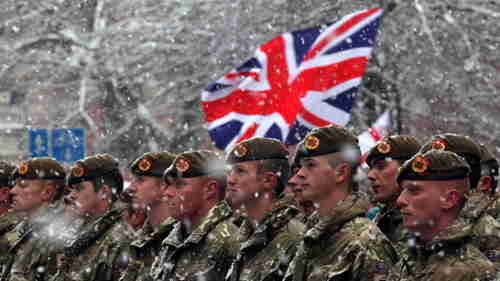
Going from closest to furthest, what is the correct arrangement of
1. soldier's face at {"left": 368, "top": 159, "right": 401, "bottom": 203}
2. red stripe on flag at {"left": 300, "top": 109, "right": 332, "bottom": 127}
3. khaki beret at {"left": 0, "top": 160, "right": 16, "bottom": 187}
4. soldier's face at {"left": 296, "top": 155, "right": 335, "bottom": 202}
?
soldier's face at {"left": 296, "top": 155, "right": 335, "bottom": 202}
soldier's face at {"left": 368, "top": 159, "right": 401, "bottom": 203}
khaki beret at {"left": 0, "top": 160, "right": 16, "bottom": 187}
red stripe on flag at {"left": 300, "top": 109, "right": 332, "bottom": 127}

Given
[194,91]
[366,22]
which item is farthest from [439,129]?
[366,22]

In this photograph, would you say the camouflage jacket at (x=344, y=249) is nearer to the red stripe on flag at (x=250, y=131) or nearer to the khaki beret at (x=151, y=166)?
the khaki beret at (x=151, y=166)

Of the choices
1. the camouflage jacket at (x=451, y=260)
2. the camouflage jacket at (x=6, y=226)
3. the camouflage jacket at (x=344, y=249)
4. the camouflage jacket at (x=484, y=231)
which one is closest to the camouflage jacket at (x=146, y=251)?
the camouflage jacket at (x=344, y=249)

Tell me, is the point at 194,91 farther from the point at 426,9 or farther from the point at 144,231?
the point at 144,231

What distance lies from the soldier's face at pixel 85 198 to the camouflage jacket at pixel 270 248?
7.51 feet

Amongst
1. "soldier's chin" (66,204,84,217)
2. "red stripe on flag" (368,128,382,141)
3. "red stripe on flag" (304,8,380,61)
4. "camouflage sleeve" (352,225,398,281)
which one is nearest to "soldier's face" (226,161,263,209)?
"camouflage sleeve" (352,225,398,281)

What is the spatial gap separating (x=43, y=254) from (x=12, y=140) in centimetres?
1807

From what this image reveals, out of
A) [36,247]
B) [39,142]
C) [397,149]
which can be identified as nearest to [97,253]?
[36,247]

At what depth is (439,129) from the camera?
63.6ft

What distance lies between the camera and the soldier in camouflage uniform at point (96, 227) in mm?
7477

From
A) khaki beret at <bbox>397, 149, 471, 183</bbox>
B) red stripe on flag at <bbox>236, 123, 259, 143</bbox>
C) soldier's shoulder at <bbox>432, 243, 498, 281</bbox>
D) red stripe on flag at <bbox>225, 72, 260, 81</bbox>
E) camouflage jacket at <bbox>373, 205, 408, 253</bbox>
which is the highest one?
khaki beret at <bbox>397, 149, 471, 183</bbox>

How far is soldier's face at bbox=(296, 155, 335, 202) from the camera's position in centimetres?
559

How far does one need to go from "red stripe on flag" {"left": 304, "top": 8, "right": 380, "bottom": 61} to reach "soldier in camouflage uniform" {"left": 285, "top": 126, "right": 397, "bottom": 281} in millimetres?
5517

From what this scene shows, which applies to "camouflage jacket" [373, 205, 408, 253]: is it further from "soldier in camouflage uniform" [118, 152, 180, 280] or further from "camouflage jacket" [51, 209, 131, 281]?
"camouflage jacket" [51, 209, 131, 281]
